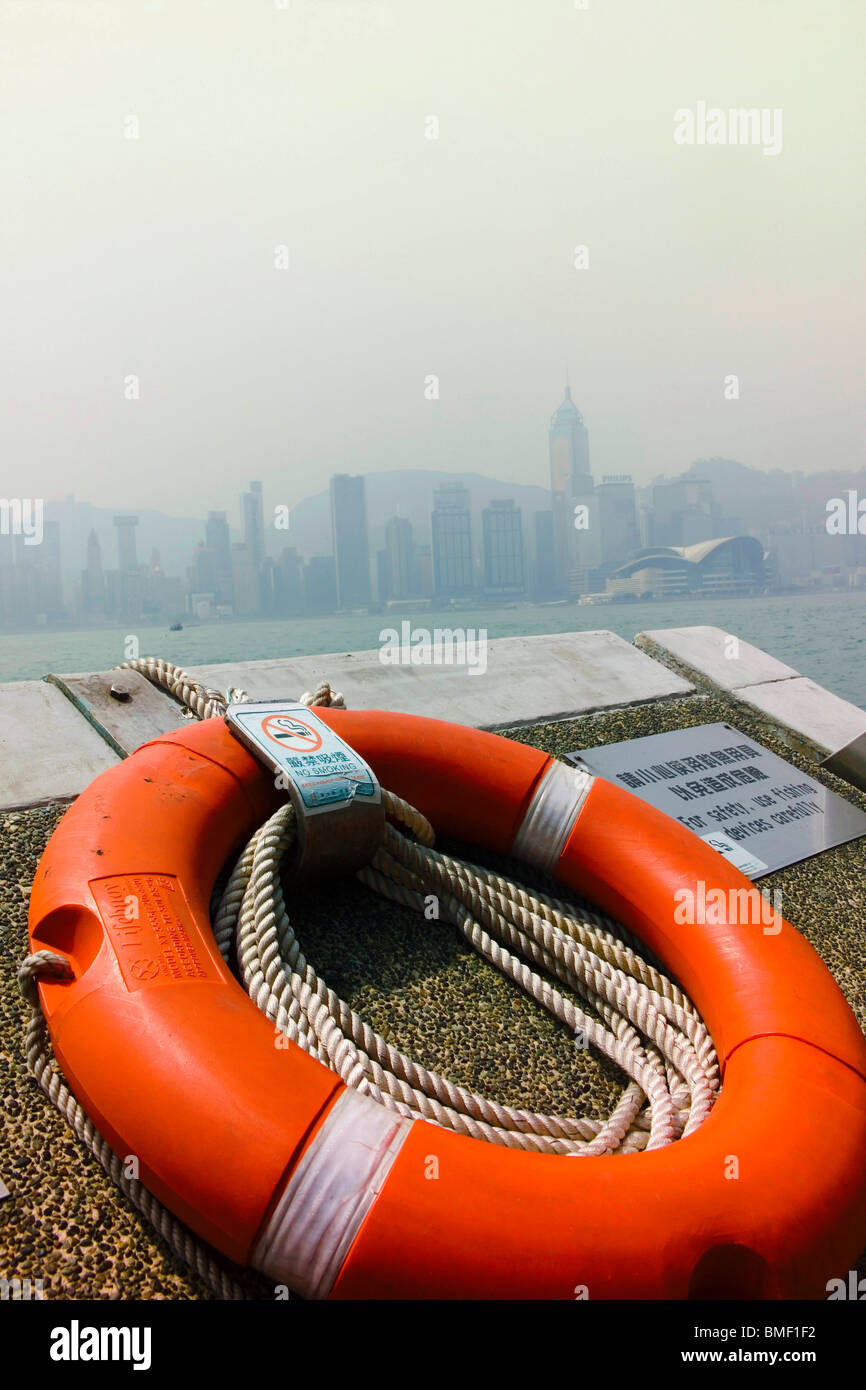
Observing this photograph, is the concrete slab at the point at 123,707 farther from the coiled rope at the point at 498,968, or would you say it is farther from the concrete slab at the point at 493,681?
the coiled rope at the point at 498,968

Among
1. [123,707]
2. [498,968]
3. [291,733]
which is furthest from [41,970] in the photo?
[123,707]

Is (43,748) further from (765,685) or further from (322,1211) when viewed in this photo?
(765,685)

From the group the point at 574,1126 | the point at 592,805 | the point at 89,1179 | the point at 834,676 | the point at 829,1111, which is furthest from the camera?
the point at 834,676

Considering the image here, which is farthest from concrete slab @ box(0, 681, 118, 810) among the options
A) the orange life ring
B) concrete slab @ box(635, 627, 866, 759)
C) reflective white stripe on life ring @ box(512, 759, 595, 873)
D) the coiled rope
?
concrete slab @ box(635, 627, 866, 759)

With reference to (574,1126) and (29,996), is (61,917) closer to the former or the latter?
(29,996)
